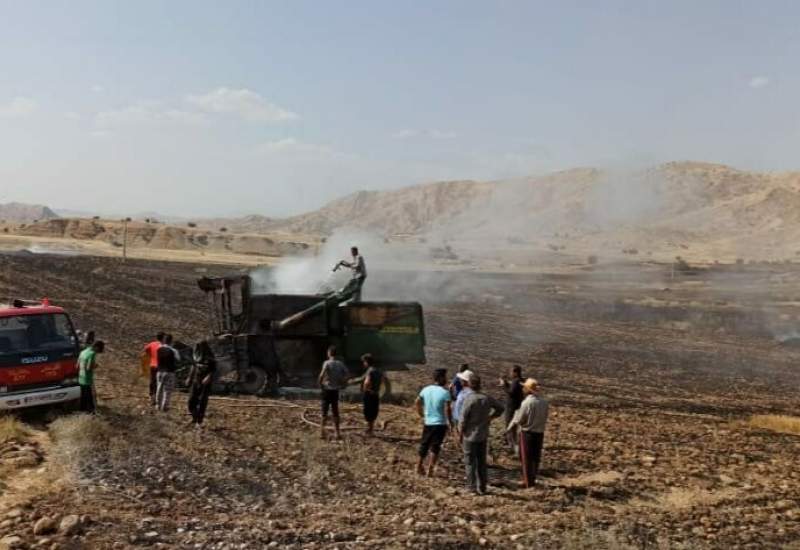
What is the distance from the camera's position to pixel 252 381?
16.4 meters

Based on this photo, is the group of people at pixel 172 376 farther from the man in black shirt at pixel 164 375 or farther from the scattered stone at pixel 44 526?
the scattered stone at pixel 44 526

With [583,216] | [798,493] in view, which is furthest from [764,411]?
[583,216]

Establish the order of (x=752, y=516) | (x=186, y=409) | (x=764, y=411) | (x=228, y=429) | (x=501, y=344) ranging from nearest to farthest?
(x=752, y=516) → (x=228, y=429) → (x=186, y=409) → (x=764, y=411) → (x=501, y=344)

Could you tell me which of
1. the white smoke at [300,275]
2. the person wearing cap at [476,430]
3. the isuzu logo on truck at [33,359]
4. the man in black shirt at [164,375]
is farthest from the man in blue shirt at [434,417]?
the white smoke at [300,275]

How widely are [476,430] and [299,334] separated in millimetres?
7415

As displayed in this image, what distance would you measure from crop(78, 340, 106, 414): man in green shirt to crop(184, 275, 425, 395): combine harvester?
3.75 m

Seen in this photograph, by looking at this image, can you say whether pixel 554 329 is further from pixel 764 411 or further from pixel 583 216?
pixel 583 216

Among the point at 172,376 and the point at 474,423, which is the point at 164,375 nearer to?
the point at 172,376

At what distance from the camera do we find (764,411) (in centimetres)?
1891

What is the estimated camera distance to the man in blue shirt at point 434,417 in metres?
10.6

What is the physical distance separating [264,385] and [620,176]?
151 metres

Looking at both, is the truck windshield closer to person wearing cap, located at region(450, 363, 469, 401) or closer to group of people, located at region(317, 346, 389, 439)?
group of people, located at region(317, 346, 389, 439)

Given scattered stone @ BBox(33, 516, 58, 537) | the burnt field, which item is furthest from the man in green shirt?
scattered stone @ BBox(33, 516, 58, 537)

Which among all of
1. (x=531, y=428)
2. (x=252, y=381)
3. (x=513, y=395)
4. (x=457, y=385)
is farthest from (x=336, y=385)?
(x=252, y=381)
